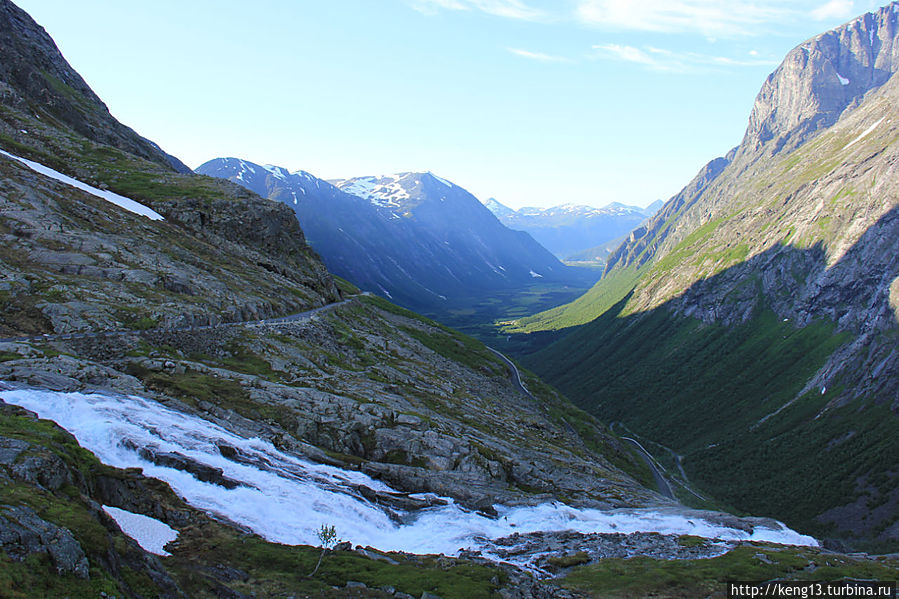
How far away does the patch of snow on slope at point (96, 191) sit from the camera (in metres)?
85.6

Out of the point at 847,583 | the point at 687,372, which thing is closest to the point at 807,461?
the point at 687,372

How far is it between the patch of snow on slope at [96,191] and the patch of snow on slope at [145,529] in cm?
7934

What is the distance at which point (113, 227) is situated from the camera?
76.9 metres

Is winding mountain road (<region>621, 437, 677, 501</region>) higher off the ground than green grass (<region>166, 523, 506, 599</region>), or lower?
lower

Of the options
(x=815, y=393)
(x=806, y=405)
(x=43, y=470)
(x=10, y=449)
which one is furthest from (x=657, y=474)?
(x=10, y=449)

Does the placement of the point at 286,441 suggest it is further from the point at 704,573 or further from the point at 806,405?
the point at 806,405

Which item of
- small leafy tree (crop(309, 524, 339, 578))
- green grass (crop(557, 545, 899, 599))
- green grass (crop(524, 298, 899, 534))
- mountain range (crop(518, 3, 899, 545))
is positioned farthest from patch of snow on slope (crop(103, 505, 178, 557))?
green grass (crop(524, 298, 899, 534))

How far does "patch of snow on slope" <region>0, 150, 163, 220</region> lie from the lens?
85.6m

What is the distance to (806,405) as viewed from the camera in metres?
138

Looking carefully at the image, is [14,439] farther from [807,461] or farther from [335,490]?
[807,461]

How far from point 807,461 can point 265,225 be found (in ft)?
465

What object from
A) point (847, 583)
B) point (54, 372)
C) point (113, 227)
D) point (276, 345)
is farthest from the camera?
point (113, 227)

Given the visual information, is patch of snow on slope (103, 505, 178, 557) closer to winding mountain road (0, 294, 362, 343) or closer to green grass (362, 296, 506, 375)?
winding mountain road (0, 294, 362, 343)

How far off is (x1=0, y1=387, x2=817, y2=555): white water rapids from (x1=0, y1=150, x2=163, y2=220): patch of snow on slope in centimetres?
6583
